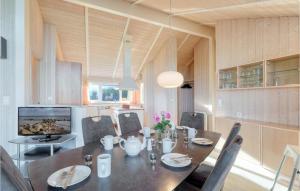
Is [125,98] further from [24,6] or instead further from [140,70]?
[24,6]

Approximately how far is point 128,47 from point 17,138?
3647 mm

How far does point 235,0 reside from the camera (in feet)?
9.87

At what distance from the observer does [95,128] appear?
2238 millimetres

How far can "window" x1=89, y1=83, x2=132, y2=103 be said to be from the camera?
24.5 feet

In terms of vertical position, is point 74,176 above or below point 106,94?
below

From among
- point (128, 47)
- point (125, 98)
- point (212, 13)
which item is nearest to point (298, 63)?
point (212, 13)

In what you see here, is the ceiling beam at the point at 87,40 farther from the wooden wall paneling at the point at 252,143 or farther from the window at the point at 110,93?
the wooden wall paneling at the point at 252,143

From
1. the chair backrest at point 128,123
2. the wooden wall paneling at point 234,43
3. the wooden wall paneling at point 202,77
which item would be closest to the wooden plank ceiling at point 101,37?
the wooden wall paneling at point 202,77

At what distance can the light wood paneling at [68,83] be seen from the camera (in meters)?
4.59

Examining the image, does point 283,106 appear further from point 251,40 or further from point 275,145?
point 251,40

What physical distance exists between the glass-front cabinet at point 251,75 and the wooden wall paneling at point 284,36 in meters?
0.41

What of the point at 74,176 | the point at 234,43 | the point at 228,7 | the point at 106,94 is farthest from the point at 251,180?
the point at 106,94

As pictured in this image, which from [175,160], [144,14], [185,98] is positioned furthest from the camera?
[185,98]

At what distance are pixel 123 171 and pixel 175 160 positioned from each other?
0.43 metres
